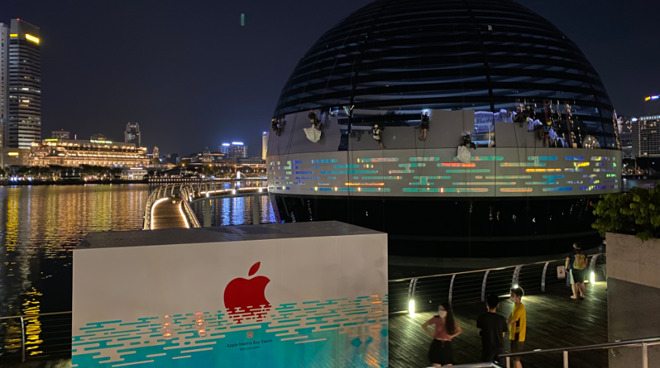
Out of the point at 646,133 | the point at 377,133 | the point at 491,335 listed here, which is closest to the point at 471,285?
the point at 377,133

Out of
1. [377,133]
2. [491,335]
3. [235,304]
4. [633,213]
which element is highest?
[377,133]

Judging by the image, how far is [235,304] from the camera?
233 inches

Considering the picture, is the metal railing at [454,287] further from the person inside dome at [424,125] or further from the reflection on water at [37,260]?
the person inside dome at [424,125]

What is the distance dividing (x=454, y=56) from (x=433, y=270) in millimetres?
8687

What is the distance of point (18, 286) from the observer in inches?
705

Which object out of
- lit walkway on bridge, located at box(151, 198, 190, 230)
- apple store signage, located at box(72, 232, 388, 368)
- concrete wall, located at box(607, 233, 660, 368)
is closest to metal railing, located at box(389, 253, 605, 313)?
apple store signage, located at box(72, 232, 388, 368)

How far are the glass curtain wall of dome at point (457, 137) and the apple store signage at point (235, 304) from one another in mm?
12264

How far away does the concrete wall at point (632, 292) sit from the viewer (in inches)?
243

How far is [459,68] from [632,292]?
1398 cm

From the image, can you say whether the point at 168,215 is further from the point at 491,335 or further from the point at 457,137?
the point at 491,335

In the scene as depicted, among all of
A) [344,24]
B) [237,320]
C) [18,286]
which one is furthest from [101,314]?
[344,24]

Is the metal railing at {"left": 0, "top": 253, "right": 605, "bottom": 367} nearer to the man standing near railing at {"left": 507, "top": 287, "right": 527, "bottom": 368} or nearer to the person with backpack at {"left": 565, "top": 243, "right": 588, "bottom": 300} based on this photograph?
the person with backpack at {"left": 565, "top": 243, "right": 588, "bottom": 300}

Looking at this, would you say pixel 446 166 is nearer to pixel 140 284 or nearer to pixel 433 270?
pixel 433 270

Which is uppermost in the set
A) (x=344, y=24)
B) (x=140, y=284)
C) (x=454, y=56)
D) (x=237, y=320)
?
(x=344, y=24)
